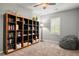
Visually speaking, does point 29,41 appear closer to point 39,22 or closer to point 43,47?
point 43,47

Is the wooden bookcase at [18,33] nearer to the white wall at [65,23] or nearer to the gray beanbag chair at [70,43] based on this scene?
the white wall at [65,23]

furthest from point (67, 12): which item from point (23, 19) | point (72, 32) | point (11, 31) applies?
point (11, 31)

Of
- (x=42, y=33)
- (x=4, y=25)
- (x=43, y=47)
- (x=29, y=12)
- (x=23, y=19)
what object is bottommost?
(x=43, y=47)

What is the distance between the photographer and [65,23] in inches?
109

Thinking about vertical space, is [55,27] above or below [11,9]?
below

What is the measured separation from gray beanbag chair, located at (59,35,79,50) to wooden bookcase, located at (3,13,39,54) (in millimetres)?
907

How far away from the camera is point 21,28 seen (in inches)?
123

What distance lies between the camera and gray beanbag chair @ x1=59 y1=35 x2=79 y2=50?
→ 9.30ft

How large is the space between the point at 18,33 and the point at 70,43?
1.85 meters

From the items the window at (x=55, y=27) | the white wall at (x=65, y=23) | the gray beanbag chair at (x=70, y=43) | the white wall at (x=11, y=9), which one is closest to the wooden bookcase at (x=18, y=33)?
the white wall at (x=11, y=9)

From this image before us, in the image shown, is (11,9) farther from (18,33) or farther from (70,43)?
(70,43)

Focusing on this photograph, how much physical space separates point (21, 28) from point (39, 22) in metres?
0.77

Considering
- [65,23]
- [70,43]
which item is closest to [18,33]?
[65,23]

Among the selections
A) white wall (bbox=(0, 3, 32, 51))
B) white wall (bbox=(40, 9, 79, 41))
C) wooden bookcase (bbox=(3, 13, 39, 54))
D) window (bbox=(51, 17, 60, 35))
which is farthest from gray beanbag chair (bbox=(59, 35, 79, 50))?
white wall (bbox=(0, 3, 32, 51))
